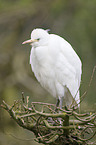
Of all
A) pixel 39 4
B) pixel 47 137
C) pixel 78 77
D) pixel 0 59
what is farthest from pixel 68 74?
pixel 39 4

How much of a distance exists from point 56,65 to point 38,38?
42 centimetres

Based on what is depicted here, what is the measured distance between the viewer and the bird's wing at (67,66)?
3.68 meters

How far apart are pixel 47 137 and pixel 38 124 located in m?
0.17

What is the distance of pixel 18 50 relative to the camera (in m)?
7.59

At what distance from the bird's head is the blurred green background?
293 cm

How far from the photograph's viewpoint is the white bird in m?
3.63

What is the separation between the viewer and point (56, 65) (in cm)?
368

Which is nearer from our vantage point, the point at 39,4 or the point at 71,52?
the point at 71,52

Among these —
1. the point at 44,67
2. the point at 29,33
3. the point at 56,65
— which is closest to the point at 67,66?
the point at 56,65

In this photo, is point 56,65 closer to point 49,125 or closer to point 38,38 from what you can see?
point 38,38

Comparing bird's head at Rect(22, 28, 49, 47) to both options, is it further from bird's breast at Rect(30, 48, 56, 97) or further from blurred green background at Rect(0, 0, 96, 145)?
blurred green background at Rect(0, 0, 96, 145)

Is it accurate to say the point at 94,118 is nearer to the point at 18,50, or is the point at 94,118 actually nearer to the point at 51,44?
the point at 51,44

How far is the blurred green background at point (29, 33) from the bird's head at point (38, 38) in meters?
2.93

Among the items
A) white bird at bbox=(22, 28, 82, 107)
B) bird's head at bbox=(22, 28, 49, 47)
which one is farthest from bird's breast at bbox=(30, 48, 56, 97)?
bird's head at bbox=(22, 28, 49, 47)
